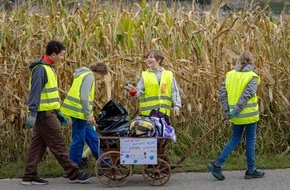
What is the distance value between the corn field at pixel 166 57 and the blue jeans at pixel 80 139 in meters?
0.91

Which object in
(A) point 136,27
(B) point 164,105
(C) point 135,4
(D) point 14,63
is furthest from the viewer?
(C) point 135,4

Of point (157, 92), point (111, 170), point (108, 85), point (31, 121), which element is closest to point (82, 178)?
point (111, 170)

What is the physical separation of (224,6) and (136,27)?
1.78 m

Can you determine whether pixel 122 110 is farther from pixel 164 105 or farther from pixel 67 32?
pixel 67 32

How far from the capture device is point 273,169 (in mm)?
9820

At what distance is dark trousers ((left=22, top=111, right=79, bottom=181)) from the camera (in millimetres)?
8992

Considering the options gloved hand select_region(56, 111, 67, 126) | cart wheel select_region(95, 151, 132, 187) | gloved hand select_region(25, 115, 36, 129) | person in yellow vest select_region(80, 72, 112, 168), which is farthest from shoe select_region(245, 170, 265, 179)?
gloved hand select_region(25, 115, 36, 129)

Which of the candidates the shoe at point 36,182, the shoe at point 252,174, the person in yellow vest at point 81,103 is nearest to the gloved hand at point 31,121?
the person in yellow vest at point 81,103

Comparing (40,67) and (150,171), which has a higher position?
(40,67)

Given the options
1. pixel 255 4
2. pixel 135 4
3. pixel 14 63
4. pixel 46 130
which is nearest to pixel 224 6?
pixel 255 4

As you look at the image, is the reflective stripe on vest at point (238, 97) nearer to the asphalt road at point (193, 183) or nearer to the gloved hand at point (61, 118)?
the asphalt road at point (193, 183)

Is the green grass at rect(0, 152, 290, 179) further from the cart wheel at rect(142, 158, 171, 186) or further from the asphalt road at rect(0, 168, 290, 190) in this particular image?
the cart wheel at rect(142, 158, 171, 186)

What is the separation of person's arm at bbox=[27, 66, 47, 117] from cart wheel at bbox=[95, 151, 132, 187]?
3.27 ft

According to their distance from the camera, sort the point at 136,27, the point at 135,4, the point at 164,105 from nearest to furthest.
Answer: the point at 164,105 < the point at 136,27 < the point at 135,4
